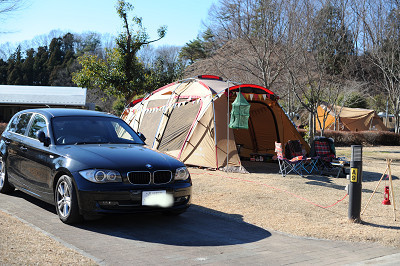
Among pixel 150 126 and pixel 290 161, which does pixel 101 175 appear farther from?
pixel 150 126

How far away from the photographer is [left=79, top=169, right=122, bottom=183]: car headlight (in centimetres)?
560

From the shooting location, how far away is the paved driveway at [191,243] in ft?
15.7

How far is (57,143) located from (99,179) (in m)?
1.32

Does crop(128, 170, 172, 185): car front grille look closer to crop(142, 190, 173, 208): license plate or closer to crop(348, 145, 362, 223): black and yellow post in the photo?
crop(142, 190, 173, 208): license plate

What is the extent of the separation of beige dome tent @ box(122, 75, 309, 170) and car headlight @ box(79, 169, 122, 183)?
22.5ft

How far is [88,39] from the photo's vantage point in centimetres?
6844

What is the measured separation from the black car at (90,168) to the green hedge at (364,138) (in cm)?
2158

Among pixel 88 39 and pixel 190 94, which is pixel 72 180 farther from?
pixel 88 39

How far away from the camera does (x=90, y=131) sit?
6.97 meters

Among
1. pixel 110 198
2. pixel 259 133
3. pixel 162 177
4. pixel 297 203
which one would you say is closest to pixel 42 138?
pixel 110 198

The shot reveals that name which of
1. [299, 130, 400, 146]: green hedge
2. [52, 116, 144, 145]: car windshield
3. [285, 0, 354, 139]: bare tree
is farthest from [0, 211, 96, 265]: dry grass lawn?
[299, 130, 400, 146]: green hedge

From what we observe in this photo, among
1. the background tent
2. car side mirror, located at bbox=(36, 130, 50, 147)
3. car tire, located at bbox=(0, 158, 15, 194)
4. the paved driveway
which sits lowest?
the paved driveway

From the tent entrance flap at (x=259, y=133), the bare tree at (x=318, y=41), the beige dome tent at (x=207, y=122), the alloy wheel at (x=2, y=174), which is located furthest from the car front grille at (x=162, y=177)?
the bare tree at (x=318, y=41)

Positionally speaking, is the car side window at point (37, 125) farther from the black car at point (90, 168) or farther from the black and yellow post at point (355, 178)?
the black and yellow post at point (355, 178)
